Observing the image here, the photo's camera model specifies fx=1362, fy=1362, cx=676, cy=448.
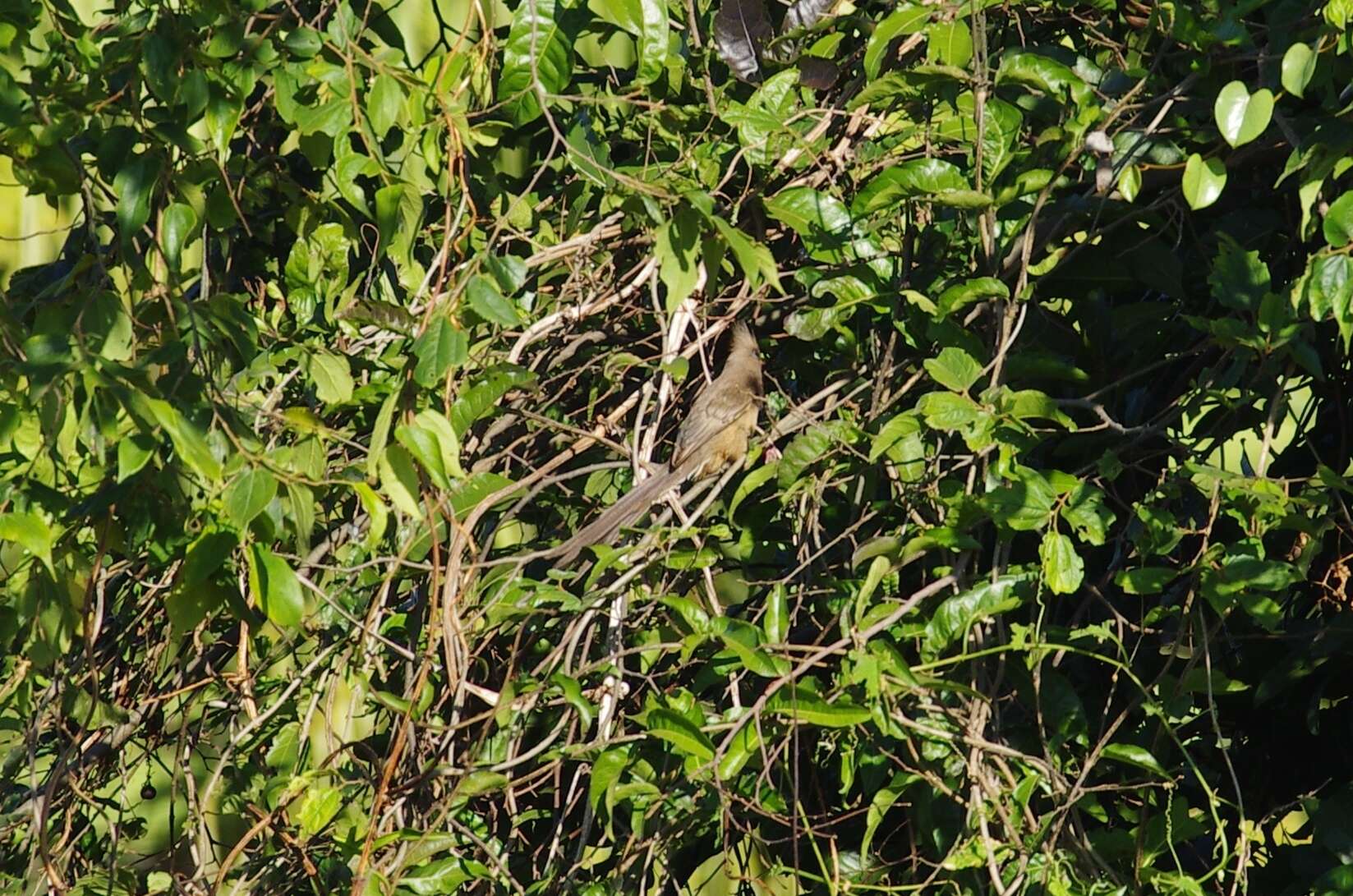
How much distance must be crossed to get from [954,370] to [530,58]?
960 mm

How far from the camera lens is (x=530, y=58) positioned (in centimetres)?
250

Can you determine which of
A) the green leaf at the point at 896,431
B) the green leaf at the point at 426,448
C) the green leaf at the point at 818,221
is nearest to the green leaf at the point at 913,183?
the green leaf at the point at 818,221

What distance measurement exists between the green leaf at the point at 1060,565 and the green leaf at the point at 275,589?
1180mm

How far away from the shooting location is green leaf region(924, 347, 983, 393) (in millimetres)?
2332

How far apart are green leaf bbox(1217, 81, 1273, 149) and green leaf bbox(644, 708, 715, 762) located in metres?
1.27

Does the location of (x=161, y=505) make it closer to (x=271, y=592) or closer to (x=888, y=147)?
(x=271, y=592)

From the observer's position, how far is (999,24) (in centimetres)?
273

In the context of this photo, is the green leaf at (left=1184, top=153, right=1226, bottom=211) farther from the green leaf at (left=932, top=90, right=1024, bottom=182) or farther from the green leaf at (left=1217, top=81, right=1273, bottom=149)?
the green leaf at (left=932, top=90, right=1024, bottom=182)

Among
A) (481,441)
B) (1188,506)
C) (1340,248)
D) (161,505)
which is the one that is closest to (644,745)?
(481,441)

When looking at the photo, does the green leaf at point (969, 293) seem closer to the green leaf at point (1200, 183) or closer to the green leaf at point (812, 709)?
the green leaf at point (1200, 183)

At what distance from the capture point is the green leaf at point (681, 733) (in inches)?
87.8

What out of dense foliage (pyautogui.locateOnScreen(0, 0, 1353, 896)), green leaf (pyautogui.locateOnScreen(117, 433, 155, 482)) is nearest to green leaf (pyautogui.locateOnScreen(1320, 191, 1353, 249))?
dense foliage (pyautogui.locateOnScreen(0, 0, 1353, 896))

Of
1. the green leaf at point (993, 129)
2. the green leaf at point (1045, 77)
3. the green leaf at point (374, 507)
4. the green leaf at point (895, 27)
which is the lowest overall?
the green leaf at point (374, 507)

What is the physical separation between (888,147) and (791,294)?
0.38 meters
